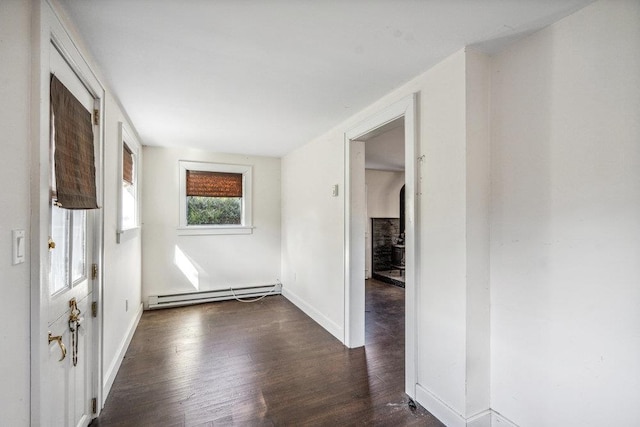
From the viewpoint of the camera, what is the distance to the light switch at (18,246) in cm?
98

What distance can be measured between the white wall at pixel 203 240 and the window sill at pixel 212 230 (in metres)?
0.06

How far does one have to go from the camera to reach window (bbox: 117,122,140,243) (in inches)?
98.8

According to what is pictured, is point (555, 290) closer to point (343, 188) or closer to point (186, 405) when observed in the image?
point (343, 188)

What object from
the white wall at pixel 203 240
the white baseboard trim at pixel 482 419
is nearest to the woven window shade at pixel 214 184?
the white wall at pixel 203 240

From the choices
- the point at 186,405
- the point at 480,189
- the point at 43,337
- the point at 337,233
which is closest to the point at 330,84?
the point at 480,189

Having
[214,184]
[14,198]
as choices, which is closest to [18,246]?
[14,198]

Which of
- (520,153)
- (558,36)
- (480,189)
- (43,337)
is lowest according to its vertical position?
(43,337)

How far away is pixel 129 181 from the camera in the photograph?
3.14 meters

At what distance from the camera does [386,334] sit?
3170 millimetres

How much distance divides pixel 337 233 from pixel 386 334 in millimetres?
1239

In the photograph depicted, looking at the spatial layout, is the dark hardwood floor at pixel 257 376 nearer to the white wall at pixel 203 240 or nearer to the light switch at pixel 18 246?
the white wall at pixel 203 240

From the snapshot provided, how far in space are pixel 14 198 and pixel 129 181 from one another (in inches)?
93.8

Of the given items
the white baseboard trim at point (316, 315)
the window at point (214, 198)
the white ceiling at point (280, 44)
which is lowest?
the white baseboard trim at point (316, 315)

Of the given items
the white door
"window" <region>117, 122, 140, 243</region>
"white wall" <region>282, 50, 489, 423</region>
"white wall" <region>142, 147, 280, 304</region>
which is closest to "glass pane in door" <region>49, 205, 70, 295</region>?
the white door
